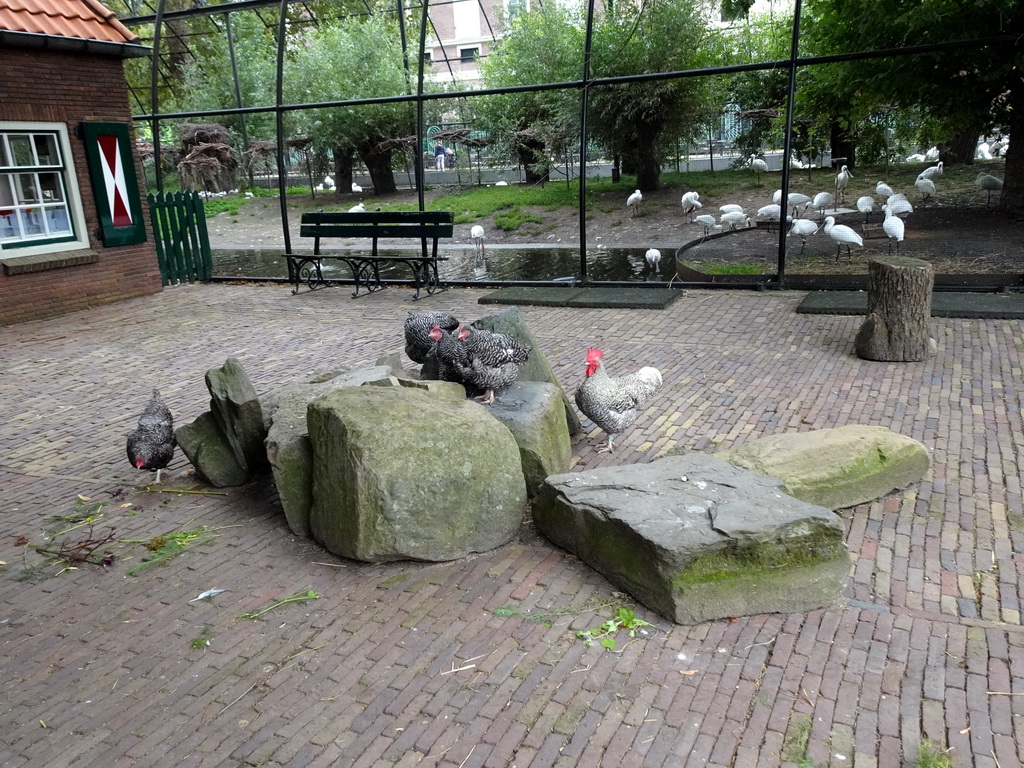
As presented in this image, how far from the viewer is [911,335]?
7.73m

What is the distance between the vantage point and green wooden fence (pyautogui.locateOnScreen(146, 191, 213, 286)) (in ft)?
45.6

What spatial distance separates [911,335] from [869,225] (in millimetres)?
9759

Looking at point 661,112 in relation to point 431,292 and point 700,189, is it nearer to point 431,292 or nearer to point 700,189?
point 700,189

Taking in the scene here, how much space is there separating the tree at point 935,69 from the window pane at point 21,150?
1224 cm

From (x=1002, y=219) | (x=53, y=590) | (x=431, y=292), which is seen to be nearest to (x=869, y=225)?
(x=1002, y=219)

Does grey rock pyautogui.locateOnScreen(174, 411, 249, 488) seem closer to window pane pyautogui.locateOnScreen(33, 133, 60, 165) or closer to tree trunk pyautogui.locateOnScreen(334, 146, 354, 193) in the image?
window pane pyautogui.locateOnScreen(33, 133, 60, 165)

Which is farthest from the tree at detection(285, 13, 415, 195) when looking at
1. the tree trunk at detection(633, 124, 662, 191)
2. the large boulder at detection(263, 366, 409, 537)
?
the large boulder at detection(263, 366, 409, 537)

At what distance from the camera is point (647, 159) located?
22.8 meters

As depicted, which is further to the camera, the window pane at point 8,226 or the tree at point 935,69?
the tree at point 935,69

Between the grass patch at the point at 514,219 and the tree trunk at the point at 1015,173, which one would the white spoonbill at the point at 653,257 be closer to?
the tree trunk at the point at 1015,173

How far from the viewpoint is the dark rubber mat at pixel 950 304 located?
9219mm

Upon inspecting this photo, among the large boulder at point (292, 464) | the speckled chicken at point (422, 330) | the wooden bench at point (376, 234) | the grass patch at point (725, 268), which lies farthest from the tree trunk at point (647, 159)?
the large boulder at point (292, 464)

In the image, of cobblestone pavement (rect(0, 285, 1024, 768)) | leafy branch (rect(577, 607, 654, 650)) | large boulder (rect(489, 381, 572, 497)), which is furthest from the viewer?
large boulder (rect(489, 381, 572, 497))

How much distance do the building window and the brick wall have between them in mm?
144
